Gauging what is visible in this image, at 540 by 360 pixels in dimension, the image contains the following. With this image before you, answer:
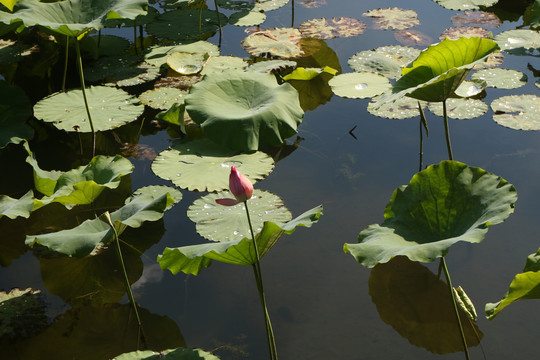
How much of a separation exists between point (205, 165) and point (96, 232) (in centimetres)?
105

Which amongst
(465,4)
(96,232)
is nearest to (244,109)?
(96,232)

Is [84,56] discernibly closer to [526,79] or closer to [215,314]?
[215,314]

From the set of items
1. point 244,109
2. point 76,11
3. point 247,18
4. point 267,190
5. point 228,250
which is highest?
point 76,11

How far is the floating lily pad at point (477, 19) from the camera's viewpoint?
5.11 meters

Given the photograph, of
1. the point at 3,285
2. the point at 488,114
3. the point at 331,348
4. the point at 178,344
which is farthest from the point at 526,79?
the point at 3,285

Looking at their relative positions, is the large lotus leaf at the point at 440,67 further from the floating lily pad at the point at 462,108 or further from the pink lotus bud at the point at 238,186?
the floating lily pad at the point at 462,108

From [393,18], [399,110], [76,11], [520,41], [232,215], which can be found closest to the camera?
[232,215]

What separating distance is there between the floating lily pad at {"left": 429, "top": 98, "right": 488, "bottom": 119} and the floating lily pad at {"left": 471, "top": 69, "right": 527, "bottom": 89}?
28cm

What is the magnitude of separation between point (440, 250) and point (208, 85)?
6.78ft

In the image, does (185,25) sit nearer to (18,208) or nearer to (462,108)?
(462,108)

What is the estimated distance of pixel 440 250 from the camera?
1895mm

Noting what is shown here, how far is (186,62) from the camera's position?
176 inches

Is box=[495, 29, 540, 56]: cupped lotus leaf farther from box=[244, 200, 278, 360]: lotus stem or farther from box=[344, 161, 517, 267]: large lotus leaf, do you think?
box=[244, 200, 278, 360]: lotus stem

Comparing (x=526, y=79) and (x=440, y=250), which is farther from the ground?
(x=440, y=250)
